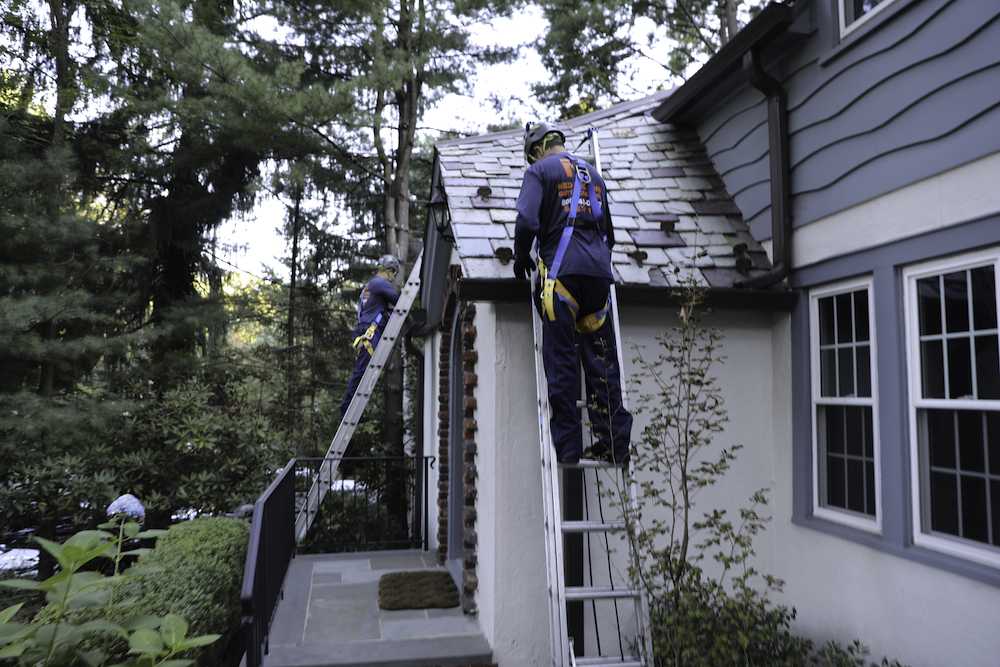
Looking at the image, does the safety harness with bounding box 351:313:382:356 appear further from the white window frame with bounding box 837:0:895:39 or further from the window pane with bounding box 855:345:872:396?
the white window frame with bounding box 837:0:895:39

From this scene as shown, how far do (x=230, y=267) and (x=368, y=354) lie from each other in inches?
260

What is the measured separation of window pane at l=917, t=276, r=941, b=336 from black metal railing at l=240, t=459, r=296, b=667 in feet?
12.7

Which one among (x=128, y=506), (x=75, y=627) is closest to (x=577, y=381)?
(x=75, y=627)

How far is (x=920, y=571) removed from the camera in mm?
3801

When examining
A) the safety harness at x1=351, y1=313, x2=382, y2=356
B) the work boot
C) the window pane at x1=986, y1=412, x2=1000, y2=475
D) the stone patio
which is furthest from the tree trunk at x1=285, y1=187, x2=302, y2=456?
the window pane at x1=986, y1=412, x2=1000, y2=475

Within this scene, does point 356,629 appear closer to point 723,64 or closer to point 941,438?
point 941,438

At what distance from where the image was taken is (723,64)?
554cm

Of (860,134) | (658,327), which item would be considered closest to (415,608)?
(658,327)

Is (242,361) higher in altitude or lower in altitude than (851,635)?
higher

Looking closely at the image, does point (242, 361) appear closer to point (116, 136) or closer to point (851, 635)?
point (116, 136)

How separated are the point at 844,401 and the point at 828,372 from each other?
273 mm

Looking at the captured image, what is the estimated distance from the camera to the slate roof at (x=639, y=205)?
5000 millimetres

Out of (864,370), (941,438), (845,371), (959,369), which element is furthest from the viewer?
(845,371)

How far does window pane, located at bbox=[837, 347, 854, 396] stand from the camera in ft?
14.9
